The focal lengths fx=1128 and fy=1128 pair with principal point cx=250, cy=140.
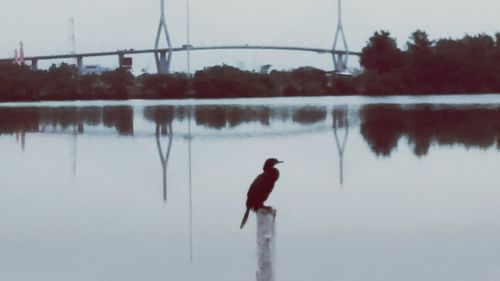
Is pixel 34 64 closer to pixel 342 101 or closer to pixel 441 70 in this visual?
pixel 342 101

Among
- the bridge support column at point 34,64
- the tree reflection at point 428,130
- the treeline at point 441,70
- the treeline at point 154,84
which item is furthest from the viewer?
the bridge support column at point 34,64

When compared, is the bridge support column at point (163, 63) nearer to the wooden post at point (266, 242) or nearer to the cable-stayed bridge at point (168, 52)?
the cable-stayed bridge at point (168, 52)

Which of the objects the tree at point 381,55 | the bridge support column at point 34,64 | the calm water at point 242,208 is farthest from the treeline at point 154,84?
the calm water at point 242,208

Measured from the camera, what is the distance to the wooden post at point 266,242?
265 inches

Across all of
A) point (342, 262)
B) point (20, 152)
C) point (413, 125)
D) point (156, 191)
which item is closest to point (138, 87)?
point (413, 125)

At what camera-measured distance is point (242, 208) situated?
50.5 ft

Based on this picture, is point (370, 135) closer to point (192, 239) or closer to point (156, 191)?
point (156, 191)

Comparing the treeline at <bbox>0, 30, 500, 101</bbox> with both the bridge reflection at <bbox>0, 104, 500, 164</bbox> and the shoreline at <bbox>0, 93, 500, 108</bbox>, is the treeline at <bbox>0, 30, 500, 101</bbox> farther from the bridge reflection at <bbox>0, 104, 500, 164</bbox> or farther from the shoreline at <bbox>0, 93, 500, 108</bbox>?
the bridge reflection at <bbox>0, 104, 500, 164</bbox>

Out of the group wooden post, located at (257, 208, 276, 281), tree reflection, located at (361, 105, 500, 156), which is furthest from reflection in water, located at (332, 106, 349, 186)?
wooden post, located at (257, 208, 276, 281)

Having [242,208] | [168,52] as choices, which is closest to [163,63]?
[168,52]

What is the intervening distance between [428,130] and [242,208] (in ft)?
66.8

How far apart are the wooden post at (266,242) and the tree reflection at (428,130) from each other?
18826 millimetres

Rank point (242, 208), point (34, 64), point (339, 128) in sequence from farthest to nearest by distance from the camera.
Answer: point (34, 64)
point (339, 128)
point (242, 208)

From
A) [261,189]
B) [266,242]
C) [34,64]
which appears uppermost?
[34,64]
